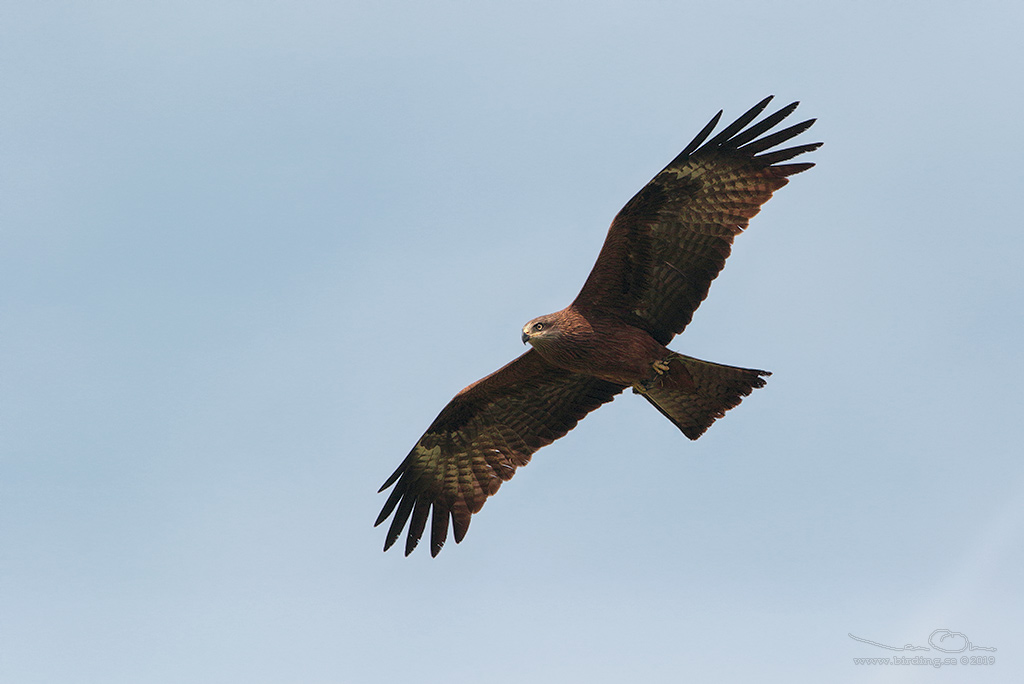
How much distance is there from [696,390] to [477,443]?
9.28 feet

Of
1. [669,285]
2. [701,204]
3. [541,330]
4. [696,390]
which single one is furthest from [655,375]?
[701,204]

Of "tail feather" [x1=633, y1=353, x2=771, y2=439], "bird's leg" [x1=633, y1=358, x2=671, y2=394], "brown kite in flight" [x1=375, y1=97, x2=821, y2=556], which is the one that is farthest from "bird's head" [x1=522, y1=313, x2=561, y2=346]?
"tail feather" [x1=633, y1=353, x2=771, y2=439]

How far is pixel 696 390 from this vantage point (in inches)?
498

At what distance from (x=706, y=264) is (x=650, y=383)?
1424 millimetres

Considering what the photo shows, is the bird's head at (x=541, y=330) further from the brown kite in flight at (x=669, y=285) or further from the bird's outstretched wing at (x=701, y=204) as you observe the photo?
the bird's outstretched wing at (x=701, y=204)

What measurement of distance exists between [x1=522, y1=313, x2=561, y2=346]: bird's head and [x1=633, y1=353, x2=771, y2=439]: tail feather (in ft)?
3.99

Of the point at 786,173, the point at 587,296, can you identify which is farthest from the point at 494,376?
the point at 786,173

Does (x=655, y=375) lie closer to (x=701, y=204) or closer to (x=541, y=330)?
(x=541, y=330)

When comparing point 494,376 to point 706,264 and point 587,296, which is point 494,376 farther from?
point 706,264

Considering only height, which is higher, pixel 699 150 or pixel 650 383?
pixel 699 150

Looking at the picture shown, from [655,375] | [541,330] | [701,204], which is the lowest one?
[655,375]

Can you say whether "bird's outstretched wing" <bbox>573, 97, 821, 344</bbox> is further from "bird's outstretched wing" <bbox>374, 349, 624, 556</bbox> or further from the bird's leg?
"bird's outstretched wing" <bbox>374, 349, 624, 556</bbox>

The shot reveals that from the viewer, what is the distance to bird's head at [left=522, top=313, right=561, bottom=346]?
1220cm

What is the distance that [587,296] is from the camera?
12.3 m
